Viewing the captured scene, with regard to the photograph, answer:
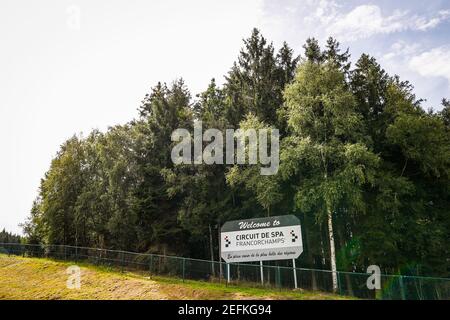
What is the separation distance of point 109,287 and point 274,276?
9685 millimetres

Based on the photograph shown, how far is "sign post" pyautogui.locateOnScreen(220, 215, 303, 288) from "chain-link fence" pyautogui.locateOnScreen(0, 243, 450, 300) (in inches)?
24.9

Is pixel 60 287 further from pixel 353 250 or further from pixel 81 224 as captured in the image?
pixel 353 250

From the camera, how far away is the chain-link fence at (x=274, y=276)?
1720 cm

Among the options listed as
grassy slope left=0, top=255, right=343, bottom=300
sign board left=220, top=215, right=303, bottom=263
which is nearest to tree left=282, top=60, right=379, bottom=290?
sign board left=220, top=215, right=303, bottom=263

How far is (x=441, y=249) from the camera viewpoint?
76.3 ft

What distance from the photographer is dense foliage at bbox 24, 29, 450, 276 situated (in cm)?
2341

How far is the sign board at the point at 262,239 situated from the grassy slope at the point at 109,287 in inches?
76.9

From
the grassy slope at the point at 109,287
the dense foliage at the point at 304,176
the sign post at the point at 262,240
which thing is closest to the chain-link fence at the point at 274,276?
the sign post at the point at 262,240

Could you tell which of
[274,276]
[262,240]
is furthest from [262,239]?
[274,276]

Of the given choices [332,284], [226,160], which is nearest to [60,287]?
[226,160]

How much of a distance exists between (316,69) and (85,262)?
23.2 m

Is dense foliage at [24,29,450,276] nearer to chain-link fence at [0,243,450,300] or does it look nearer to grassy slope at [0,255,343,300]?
chain-link fence at [0,243,450,300]

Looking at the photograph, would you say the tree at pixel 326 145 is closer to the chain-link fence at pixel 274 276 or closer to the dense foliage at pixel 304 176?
the dense foliage at pixel 304 176

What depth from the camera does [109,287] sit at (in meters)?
20.9
